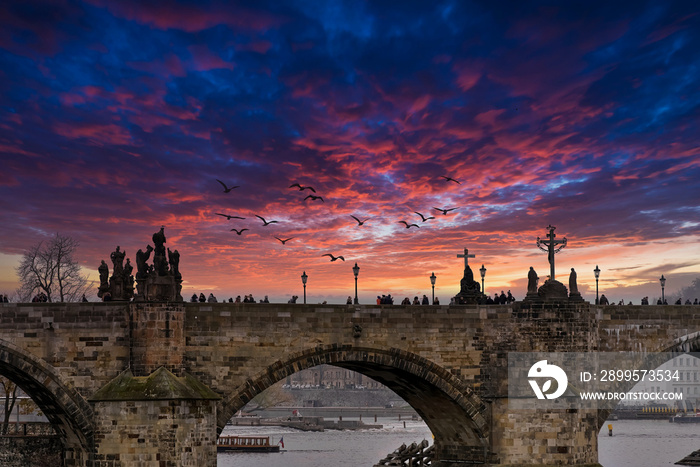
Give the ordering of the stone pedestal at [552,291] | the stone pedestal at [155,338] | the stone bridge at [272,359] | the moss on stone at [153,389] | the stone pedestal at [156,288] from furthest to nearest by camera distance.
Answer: the stone pedestal at [552,291] → the stone pedestal at [156,288] → the stone pedestal at [155,338] → the stone bridge at [272,359] → the moss on stone at [153,389]

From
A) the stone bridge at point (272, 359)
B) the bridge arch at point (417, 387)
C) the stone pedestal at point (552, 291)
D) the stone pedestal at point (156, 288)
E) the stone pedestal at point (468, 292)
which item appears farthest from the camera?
the stone pedestal at point (468, 292)

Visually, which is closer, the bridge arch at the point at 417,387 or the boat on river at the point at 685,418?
the bridge arch at the point at 417,387

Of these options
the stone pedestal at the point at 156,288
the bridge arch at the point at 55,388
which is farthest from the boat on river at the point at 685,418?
the bridge arch at the point at 55,388

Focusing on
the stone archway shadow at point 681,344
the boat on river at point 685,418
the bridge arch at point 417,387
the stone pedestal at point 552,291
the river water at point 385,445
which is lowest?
the boat on river at point 685,418

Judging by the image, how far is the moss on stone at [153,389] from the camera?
2808 cm

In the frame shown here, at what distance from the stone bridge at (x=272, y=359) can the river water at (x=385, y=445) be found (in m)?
34.7

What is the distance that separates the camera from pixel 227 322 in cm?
3153

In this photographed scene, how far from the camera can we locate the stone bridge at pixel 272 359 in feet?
93.1

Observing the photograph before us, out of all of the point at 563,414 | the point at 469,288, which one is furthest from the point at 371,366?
the point at 563,414

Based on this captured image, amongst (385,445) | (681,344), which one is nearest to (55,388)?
(681,344)

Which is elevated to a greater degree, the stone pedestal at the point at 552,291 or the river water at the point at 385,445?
the stone pedestal at the point at 552,291

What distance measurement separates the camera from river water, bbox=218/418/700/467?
235 feet

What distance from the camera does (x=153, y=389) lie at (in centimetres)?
2827

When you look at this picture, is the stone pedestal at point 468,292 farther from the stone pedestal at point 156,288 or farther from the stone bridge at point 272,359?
the stone pedestal at point 156,288
